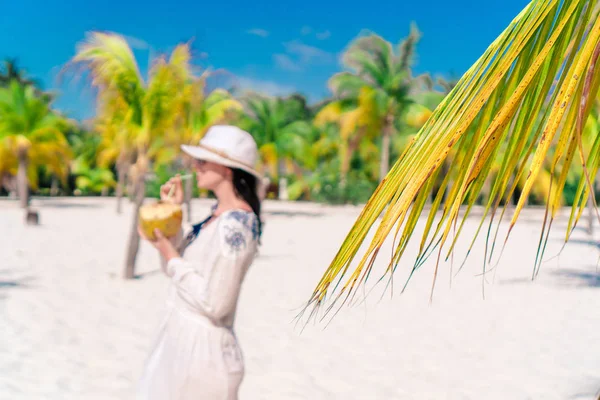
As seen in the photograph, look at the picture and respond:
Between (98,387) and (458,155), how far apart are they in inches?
159

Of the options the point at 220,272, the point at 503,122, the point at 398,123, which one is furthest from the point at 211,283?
the point at 398,123

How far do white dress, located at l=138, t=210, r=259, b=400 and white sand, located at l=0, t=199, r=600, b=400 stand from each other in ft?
6.89

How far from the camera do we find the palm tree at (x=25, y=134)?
931 inches

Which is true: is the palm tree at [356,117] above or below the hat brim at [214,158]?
above

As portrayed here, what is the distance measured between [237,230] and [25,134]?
2491cm

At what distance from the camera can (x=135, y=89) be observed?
848 centimetres

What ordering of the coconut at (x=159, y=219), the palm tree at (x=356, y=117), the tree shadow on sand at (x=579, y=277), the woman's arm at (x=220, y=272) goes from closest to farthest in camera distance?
the woman's arm at (x=220, y=272) < the coconut at (x=159, y=219) < the tree shadow on sand at (x=579, y=277) < the palm tree at (x=356, y=117)

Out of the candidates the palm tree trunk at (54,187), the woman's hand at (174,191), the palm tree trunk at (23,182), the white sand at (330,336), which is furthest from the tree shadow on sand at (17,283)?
the palm tree trunk at (54,187)

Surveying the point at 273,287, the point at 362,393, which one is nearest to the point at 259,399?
the point at 362,393

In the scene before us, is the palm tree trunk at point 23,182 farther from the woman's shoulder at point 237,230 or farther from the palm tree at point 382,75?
the woman's shoulder at point 237,230

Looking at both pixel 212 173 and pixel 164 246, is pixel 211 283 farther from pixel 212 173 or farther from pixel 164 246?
pixel 212 173

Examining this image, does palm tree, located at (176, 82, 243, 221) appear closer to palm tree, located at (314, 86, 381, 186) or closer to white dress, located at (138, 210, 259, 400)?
palm tree, located at (314, 86, 381, 186)

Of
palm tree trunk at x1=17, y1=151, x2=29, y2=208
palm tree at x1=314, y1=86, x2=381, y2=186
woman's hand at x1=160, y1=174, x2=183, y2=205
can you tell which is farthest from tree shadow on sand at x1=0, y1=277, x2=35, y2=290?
palm tree at x1=314, y1=86, x2=381, y2=186

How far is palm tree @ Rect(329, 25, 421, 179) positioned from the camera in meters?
23.8
